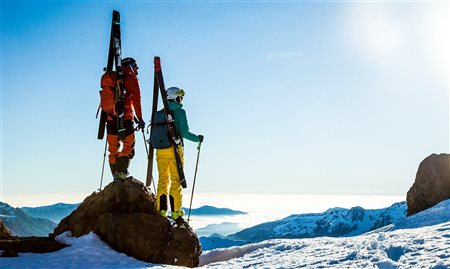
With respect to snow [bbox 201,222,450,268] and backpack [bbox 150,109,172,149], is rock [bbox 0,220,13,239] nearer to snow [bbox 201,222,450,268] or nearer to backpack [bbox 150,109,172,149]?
backpack [bbox 150,109,172,149]

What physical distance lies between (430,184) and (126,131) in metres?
26.0

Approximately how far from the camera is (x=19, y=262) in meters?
9.10

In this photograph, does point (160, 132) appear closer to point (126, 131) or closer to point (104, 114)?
point (126, 131)

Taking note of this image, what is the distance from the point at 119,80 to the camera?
40.4ft

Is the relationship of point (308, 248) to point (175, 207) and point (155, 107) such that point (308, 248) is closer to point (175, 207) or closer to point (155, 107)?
point (175, 207)

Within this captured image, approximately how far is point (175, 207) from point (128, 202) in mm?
1283

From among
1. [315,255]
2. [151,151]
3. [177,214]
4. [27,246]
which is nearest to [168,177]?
[177,214]

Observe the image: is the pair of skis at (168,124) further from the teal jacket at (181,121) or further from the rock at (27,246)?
the rock at (27,246)

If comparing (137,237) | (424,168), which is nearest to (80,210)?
(137,237)

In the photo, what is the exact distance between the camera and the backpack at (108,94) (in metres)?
12.2

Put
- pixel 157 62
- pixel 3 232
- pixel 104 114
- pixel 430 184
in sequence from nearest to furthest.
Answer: pixel 3 232, pixel 104 114, pixel 157 62, pixel 430 184

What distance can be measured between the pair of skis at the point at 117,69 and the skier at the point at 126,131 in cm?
12

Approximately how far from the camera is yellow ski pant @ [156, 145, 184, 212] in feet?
40.0

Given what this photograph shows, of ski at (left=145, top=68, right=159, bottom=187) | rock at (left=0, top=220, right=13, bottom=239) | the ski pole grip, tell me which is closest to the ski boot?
ski at (left=145, top=68, right=159, bottom=187)
